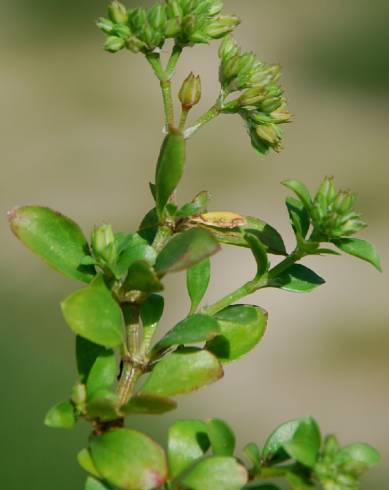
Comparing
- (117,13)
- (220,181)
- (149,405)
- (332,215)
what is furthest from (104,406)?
(220,181)

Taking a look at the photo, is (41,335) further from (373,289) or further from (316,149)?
(316,149)

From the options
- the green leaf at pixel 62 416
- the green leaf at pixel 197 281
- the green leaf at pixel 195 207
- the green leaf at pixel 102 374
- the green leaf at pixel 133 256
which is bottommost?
the green leaf at pixel 62 416

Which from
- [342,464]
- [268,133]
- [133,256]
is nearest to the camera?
[342,464]

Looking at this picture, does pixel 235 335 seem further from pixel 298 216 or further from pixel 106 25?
pixel 106 25

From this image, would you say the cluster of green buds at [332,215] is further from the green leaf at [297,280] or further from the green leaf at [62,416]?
the green leaf at [62,416]

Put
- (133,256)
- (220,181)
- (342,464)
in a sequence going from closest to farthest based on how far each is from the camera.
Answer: (342,464), (133,256), (220,181)

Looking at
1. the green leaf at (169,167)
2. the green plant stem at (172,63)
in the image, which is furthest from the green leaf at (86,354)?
the green plant stem at (172,63)
